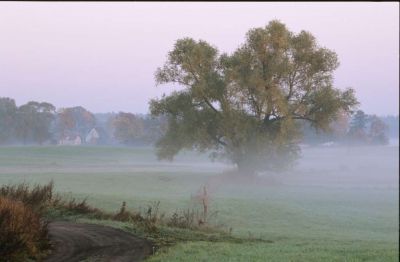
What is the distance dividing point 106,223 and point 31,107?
22290 mm

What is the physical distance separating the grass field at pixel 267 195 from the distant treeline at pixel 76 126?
153 centimetres

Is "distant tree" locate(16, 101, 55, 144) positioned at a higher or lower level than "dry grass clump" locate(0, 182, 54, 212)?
higher

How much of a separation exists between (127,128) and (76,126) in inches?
508

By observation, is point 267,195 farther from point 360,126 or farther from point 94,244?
point 94,244

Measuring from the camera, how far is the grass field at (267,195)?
13078 millimetres

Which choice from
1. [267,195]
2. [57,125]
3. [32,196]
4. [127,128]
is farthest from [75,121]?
[32,196]

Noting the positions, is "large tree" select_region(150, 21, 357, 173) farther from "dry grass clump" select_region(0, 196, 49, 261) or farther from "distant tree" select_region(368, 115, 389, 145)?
"dry grass clump" select_region(0, 196, 49, 261)

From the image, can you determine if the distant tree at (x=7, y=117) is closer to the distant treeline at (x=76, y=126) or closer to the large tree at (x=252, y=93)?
the distant treeline at (x=76, y=126)

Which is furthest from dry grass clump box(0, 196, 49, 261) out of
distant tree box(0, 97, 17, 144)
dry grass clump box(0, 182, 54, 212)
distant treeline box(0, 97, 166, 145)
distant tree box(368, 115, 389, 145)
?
distant tree box(0, 97, 17, 144)

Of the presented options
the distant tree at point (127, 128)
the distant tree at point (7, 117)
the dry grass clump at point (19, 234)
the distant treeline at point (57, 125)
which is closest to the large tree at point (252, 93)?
the distant tree at point (127, 128)

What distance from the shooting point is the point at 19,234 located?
1188 cm

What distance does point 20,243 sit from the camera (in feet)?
38.5

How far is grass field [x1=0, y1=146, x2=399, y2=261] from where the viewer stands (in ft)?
42.9

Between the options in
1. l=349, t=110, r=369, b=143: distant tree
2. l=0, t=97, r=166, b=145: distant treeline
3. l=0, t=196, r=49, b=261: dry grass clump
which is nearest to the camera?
l=0, t=196, r=49, b=261: dry grass clump
